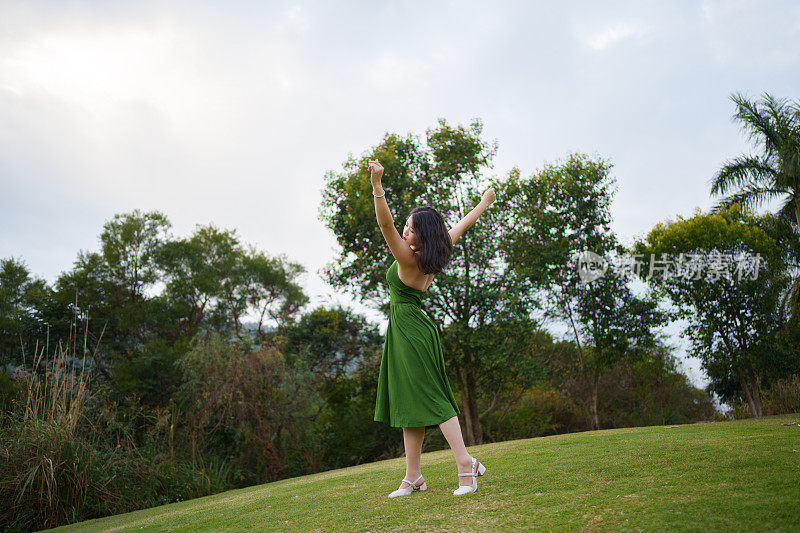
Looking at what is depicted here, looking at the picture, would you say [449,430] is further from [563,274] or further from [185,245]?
[185,245]

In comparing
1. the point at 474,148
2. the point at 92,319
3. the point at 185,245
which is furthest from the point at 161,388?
the point at 474,148

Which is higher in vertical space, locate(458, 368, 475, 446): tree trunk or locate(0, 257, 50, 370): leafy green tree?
locate(0, 257, 50, 370): leafy green tree

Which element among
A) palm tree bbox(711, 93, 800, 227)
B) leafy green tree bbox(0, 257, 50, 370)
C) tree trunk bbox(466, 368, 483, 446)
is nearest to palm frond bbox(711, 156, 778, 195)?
palm tree bbox(711, 93, 800, 227)

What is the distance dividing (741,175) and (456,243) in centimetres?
993

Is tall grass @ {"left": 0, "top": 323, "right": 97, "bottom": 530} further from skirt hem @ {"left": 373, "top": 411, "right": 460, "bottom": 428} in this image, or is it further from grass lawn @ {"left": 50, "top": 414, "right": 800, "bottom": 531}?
skirt hem @ {"left": 373, "top": 411, "right": 460, "bottom": 428}

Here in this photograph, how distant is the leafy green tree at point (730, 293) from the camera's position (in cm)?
1459

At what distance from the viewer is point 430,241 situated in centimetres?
360

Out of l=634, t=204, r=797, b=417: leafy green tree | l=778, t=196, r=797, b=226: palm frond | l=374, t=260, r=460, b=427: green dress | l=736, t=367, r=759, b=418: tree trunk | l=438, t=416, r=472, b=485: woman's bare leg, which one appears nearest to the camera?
l=438, t=416, r=472, b=485: woman's bare leg

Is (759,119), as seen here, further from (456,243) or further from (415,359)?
(415,359)

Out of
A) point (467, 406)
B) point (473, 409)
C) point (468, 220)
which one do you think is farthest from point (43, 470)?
point (473, 409)

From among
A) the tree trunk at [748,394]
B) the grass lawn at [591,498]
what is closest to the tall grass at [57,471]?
the grass lawn at [591,498]

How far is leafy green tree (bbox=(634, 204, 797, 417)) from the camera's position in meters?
14.6

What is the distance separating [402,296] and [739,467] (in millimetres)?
2251

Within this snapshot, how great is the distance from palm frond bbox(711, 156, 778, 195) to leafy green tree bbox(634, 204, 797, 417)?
246 cm
